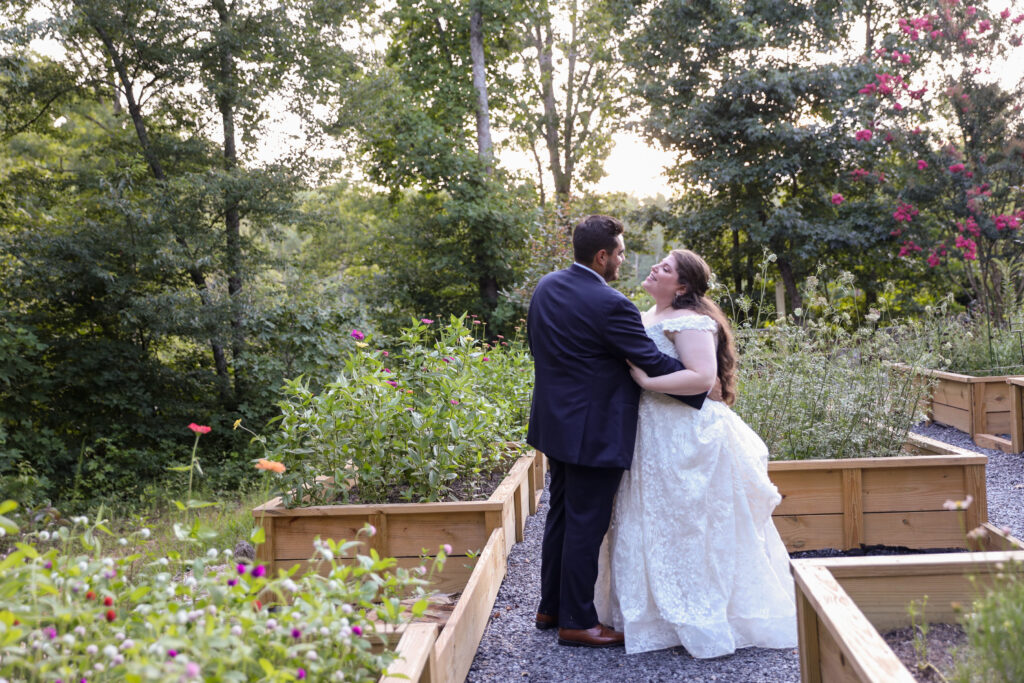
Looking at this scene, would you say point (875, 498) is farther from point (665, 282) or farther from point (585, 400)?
point (585, 400)

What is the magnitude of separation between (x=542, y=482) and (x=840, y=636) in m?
4.59

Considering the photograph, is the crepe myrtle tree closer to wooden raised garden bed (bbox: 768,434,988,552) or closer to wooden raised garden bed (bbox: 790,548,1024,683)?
wooden raised garden bed (bbox: 768,434,988,552)

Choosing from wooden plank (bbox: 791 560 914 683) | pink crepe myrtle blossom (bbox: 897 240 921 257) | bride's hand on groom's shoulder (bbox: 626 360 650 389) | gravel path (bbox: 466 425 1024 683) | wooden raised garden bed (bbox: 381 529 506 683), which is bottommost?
gravel path (bbox: 466 425 1024 683)

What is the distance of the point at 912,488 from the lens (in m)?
4.03

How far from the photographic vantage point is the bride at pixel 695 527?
10.2 feet

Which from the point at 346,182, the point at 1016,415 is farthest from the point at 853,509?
the point at 346,182

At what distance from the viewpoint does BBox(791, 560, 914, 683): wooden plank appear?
1.64m

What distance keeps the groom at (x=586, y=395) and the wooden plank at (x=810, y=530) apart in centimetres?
134

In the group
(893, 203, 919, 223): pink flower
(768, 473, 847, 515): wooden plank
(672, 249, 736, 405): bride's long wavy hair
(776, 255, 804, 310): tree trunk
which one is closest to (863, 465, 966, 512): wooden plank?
(768, 473, 847, 515): wooden plank

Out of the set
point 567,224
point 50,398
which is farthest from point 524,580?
point 567,224

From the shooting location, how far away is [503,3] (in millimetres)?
17312

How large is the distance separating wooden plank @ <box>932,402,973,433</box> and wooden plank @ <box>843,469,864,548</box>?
145 inches

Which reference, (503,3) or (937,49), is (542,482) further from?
(503,3)

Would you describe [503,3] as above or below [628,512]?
above
